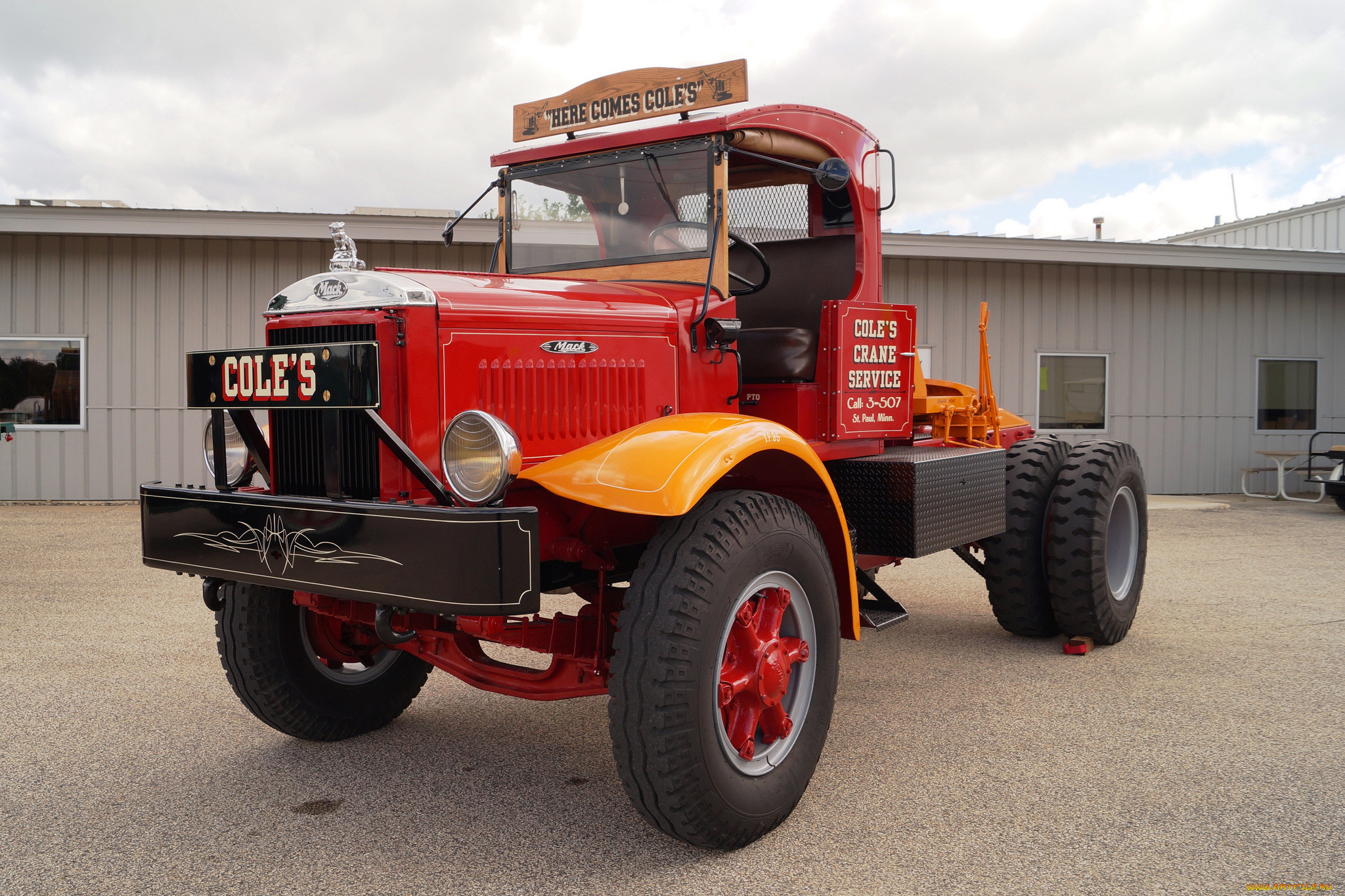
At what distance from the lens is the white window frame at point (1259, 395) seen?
1394cm

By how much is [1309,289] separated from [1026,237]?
4.96m

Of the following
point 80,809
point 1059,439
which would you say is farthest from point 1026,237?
point 80,809

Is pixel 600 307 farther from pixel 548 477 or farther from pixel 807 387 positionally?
pixel 807 387

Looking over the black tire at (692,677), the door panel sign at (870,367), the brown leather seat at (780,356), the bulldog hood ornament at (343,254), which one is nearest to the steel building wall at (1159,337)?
the door panel sign at (870,367)

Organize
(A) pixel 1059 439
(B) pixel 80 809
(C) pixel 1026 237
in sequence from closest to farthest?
1. (B) pixel 80 809
2. (A) pixel 1059 439
3. (C) pixel 1026 237

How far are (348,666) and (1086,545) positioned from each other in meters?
3.59

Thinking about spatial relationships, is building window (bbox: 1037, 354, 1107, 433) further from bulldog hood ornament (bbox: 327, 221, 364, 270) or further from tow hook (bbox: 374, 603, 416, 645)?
tow hook (bbox: 374, 603, 416, 645)

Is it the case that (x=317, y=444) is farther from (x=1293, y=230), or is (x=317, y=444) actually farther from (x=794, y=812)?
(x=1293, y=230)

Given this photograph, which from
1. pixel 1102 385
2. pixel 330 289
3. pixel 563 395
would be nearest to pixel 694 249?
pixel 563 395

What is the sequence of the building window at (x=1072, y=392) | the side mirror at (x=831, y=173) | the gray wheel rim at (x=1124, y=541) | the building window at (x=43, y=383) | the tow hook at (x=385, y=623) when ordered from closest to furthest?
the tow hook at (x=385, y=623), the side mirror at (x=831, y=173), the gray wheel rim at (x=1124, y=541), the building window at (x=43, y=383), the building window at (x=1072, y=392)

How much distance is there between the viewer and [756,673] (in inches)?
118

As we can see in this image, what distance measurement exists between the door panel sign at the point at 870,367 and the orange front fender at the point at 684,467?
2.51 feet

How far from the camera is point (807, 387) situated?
4.13 metres

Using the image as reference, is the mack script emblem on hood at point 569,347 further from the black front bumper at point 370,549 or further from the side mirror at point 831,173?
the side mirror at point 831,173
